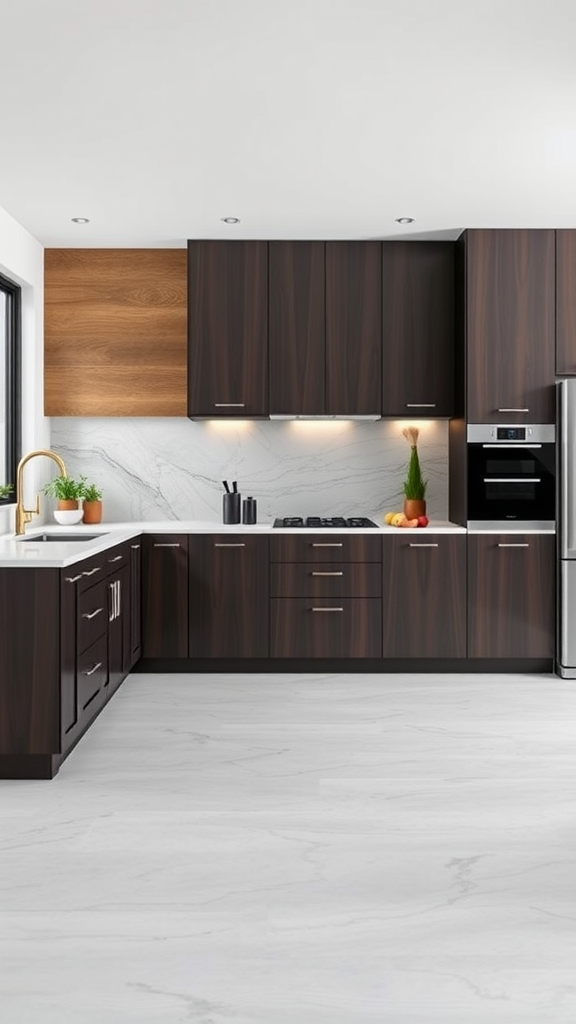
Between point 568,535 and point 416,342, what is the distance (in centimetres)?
139

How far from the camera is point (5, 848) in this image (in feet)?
8.85

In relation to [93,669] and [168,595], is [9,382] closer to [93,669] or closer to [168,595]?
[168,595]

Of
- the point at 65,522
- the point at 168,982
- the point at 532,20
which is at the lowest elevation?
the point at 168,982

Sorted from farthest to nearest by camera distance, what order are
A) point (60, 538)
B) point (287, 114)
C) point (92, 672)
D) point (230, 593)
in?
point (230, 593), point (60, 538), point (92, 672), point (287, 114)

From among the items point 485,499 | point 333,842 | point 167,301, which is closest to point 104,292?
point 167,301

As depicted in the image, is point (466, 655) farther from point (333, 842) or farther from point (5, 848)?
point (5, 848)

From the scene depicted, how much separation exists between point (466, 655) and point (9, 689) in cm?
264

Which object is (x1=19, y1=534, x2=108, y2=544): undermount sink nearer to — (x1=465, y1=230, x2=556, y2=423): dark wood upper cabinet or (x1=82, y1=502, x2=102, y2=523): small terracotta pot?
(x1=82, y1=502, x2=102, y2=523): small terracotta pot

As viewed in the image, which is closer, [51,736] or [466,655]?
[51,736]

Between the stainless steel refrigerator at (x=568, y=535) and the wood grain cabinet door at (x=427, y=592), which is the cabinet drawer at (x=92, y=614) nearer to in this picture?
the wood grain cabinet door at (x=427, y=592)

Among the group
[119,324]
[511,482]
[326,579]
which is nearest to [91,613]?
[326,579]

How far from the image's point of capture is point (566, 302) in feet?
16.6

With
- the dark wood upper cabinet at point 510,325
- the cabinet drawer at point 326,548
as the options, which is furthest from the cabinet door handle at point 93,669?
the dark wood upper cabinet at point 510,325

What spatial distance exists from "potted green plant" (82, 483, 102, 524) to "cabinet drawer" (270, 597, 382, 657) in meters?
1.23
